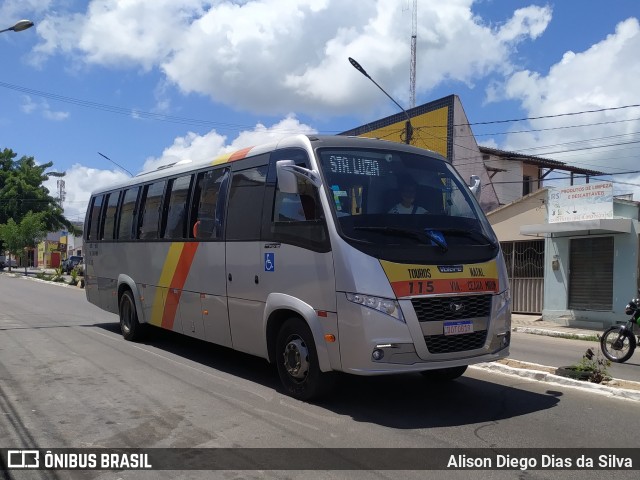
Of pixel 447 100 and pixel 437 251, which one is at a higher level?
pixel 447 100

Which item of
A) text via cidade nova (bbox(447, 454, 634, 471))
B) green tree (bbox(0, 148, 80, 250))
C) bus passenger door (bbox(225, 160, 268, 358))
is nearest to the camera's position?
text via cidade nova (bbox(447, 454, 634, 471))

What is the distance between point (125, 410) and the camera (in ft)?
20.1

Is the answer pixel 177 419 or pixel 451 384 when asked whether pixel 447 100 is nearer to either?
pixel 451 384

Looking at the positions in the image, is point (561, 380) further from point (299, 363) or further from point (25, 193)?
point (25, 193)

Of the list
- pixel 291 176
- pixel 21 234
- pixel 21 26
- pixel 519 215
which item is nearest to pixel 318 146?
pixel 291 176

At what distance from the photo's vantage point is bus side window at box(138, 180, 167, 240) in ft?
31.9

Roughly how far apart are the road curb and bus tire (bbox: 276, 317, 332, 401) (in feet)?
10.8

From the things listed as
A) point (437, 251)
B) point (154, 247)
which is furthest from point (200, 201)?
point (437, 251)

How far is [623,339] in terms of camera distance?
10.1 m

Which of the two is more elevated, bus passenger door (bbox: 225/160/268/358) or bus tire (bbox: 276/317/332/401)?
bus passenger door (bbox: 225/160/268/358)

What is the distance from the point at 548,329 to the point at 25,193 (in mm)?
52987

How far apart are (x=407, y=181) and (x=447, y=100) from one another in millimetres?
19348

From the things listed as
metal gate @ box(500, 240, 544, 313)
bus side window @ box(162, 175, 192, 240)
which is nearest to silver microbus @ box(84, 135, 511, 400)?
bus side window @ box(162, 175, 192, 240)

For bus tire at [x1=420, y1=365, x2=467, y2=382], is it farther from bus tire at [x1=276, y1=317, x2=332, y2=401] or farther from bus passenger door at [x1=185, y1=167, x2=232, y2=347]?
bus passenger door at [x1=185, y1=167, x2=232, y2=347]
